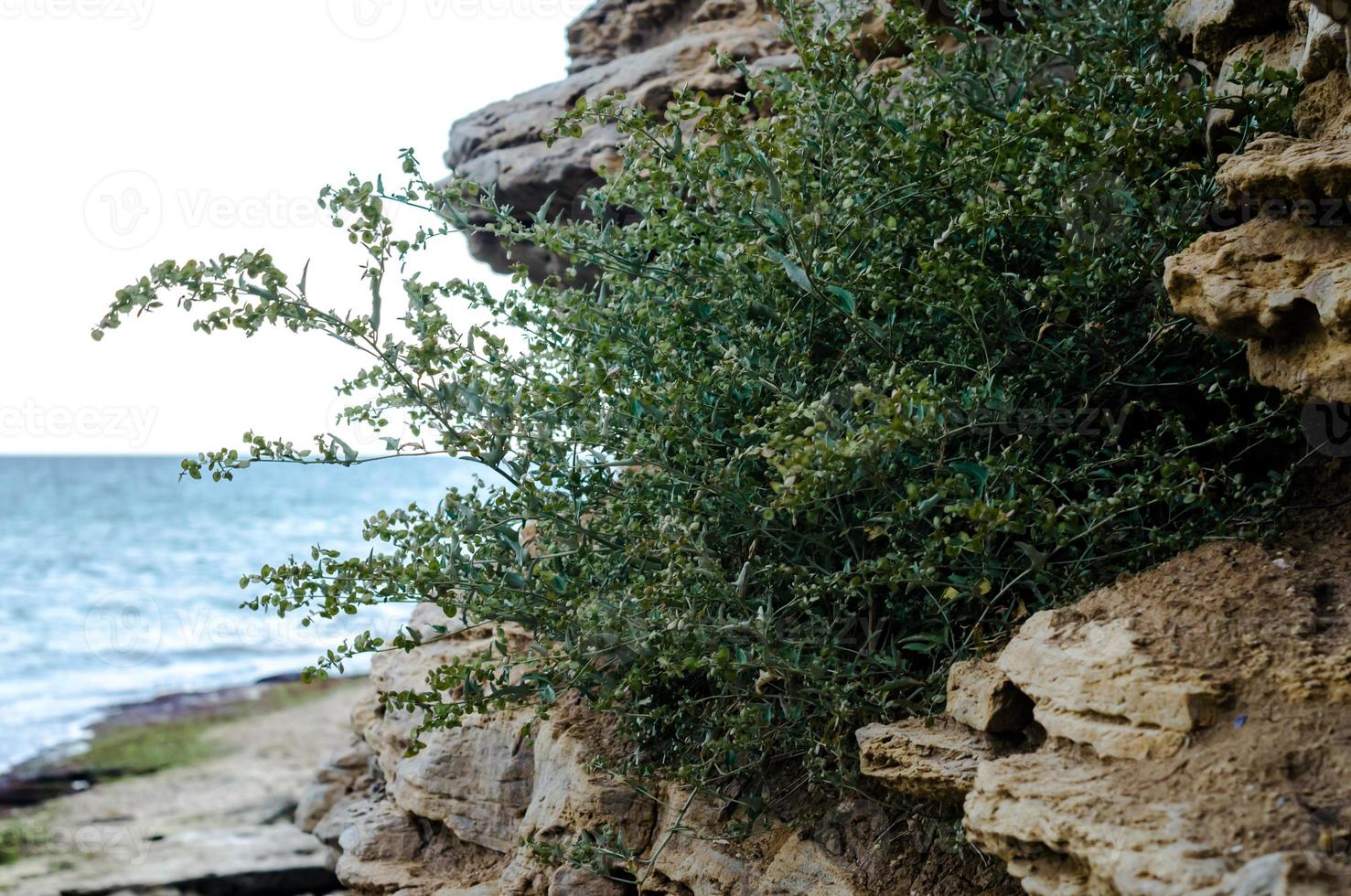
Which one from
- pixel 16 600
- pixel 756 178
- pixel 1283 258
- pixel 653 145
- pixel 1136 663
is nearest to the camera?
pixel 1136 663

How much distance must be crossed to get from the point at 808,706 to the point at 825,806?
1.10ft

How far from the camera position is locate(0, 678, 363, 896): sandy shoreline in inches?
252

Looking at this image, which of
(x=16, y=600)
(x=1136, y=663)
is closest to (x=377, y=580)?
(x=1136, y=663)

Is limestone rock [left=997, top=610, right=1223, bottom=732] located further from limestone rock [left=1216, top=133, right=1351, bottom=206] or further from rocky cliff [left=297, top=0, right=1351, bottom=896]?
limestone rock [left=1216, top=133, right=1351, bottom=206]

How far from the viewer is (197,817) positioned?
840cm

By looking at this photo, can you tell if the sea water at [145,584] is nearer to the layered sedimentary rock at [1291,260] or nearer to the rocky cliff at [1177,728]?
the rocky cliff at [1177,728]

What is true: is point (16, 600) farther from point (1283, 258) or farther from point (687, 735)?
point (1283, 258)

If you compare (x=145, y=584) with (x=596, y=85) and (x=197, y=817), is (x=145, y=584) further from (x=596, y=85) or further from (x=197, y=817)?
(x=596, y=85)

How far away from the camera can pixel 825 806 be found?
3.41 metres

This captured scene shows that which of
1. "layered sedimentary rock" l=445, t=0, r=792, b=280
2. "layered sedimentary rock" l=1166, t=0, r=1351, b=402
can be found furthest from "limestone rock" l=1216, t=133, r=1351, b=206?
"layered sedimentary rock" l=445, t=0, r=792, b=280

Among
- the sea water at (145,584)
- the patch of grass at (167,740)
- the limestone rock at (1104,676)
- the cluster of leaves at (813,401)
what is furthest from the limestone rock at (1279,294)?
the patch of grass at (167,740)

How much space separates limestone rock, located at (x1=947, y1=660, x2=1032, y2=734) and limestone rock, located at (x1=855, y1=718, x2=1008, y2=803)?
5cm

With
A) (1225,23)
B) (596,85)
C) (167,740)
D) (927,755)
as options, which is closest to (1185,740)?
(927,755)

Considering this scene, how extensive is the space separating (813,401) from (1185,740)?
1234 mm
